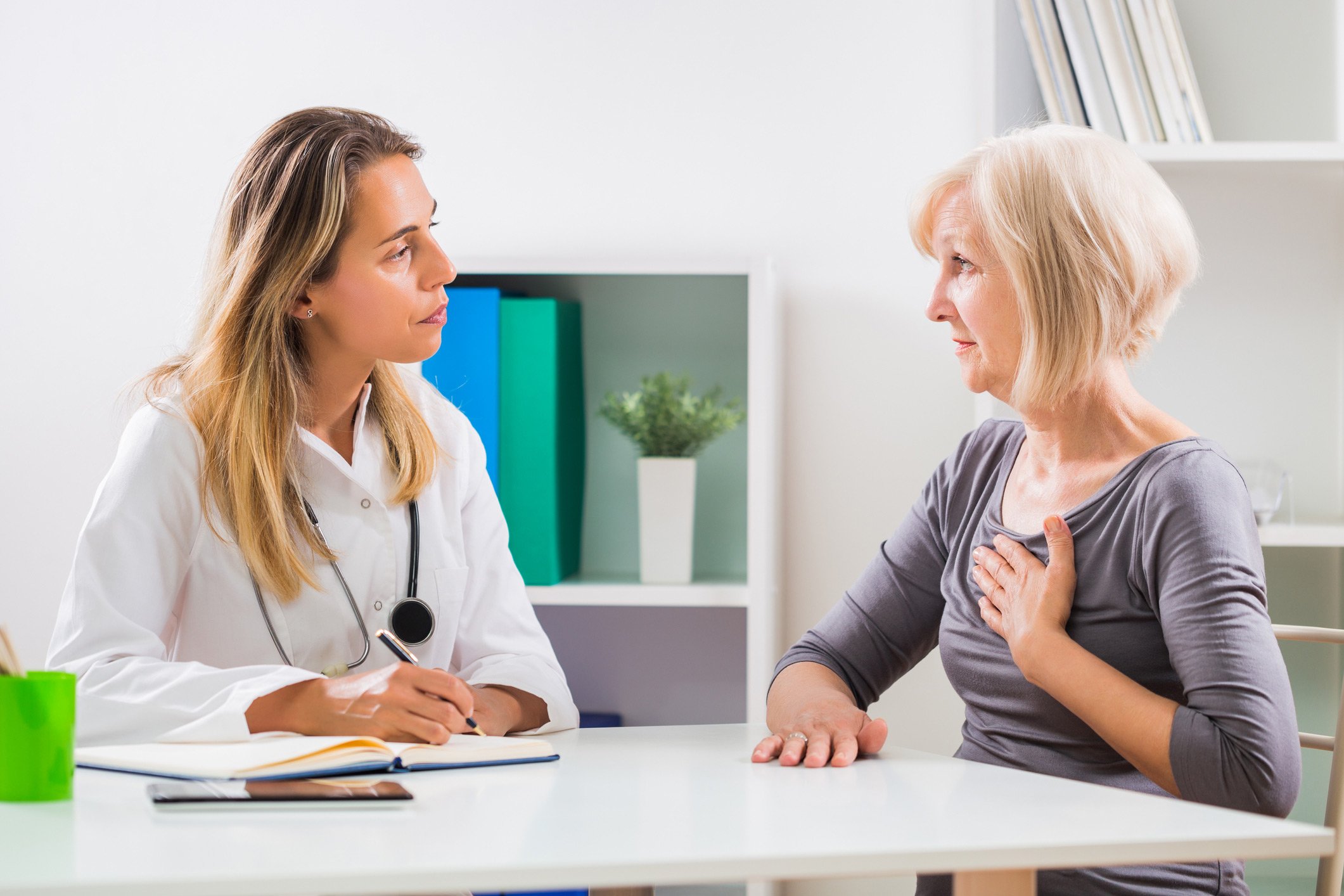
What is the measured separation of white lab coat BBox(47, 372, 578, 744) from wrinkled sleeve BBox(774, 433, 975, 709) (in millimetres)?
357

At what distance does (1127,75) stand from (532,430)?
1.15m

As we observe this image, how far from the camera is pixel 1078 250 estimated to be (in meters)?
1.31

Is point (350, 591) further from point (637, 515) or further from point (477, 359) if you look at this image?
point (637, 515)

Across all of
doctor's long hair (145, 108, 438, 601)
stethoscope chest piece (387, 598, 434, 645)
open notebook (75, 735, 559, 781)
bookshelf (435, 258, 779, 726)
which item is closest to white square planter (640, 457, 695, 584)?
bookshelf (435, 258, 779, 726)

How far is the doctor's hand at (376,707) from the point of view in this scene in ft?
3.53

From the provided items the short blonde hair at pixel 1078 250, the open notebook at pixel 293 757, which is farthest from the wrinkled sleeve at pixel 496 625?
the short blonde hair at pixel 1078 250

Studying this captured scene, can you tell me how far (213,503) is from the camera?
1325 mm

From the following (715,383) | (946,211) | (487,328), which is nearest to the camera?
(946,211)

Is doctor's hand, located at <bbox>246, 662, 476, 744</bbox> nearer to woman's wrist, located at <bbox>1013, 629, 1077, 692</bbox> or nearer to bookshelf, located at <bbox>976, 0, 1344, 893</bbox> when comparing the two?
woman's wrist, located at <bbox>1013, 629, 1077, 692</bbox>

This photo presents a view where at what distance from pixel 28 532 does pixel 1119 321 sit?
84.8 inches

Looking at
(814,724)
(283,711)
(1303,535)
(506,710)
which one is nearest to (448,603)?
(506,710)

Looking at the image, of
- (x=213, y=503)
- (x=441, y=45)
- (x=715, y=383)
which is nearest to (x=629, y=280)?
(x=715, y=383)

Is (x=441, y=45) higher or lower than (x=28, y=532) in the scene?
higher

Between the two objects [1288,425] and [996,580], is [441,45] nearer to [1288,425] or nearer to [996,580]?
[996,580]
